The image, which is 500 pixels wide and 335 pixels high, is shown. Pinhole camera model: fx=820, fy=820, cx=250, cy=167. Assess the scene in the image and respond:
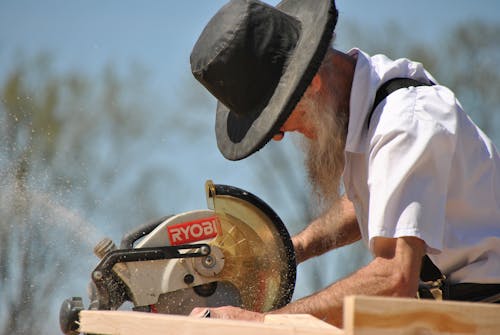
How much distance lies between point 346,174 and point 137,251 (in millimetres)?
784

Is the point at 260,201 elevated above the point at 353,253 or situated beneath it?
situated beneath

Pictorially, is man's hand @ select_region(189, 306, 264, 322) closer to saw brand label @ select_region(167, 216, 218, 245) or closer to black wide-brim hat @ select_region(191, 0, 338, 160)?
black wide-brim hat @ select_region(191, 0, 338, 160)

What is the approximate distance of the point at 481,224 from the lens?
2.38 meters

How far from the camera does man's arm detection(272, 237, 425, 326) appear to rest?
2164 mm

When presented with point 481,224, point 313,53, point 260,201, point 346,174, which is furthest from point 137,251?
point 481,224

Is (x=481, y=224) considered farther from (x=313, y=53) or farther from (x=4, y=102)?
(x=4, y=102)

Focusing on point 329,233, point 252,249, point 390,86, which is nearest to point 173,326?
point 390,86

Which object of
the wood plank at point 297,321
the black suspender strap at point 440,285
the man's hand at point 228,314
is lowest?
the wood plank at point 297,321

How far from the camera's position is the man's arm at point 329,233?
10.5 ft

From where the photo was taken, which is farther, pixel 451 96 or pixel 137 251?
pixel 137 251

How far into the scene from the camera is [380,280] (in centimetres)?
220

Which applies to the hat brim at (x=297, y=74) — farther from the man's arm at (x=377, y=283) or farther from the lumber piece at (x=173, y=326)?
the lumber piece at (x=173, y=326)

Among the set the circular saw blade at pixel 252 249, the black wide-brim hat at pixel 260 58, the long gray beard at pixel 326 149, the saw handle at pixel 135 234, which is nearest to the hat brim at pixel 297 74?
the black wide-brim hat at pixel 260 58

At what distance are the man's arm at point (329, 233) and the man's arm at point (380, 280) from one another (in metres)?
0.88
